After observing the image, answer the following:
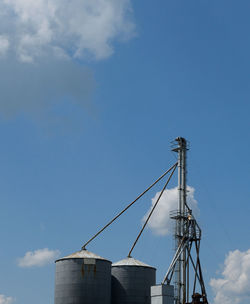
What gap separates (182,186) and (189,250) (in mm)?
6947

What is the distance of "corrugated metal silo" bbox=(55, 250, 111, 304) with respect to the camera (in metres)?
51.2

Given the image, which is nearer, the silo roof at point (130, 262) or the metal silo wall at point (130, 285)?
the metal silo wall at point (130, 285)

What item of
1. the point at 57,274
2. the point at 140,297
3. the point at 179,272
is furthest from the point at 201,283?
the point at 57,274

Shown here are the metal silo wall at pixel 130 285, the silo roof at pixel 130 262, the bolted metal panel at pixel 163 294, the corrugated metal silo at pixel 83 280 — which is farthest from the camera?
the silo roof at pixel 130 262

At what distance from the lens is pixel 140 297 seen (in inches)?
2196

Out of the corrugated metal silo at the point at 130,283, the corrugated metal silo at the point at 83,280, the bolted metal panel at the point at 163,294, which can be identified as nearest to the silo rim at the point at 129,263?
the corrugated metal silo at the point at 130,283

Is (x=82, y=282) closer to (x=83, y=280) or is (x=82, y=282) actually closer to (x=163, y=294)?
(x=83, y=280)

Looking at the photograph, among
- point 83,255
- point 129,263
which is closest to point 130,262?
point 129,263

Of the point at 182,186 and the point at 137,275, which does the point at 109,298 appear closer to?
the point at 137,275

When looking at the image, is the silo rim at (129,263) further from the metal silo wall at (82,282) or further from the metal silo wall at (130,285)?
the metal silo wall at (82,282)

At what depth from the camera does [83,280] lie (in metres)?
51.5

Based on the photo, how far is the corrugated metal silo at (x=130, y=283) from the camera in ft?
182

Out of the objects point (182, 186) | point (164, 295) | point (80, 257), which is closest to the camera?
point (164, 295)

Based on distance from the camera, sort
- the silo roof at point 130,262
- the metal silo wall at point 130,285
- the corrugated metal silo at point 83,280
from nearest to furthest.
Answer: the corrugated metal silo at point 83,280
the metal silo wall at point 130,285
the silo roof at point 130,262
